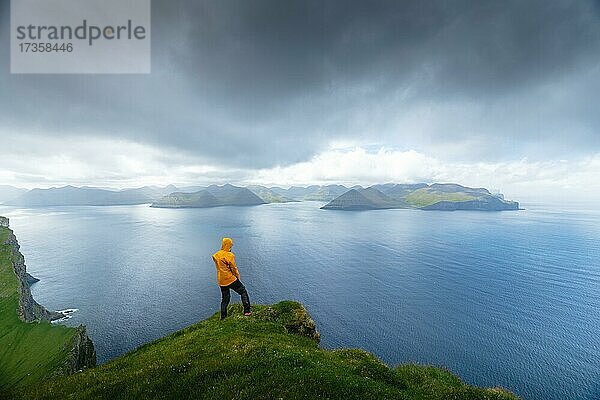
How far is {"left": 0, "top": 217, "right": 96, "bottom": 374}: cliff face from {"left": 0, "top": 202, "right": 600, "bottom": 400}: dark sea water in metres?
7.12

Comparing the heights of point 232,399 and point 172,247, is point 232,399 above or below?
above

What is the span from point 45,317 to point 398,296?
110020mm

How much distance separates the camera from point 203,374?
12.0 metres

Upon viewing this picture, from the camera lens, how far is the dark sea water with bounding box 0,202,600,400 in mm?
64188

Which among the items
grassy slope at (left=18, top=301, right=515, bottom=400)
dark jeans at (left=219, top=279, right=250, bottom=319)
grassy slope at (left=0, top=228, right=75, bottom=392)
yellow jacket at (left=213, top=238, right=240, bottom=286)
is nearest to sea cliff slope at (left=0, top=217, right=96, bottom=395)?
grassy slope at (left=0, top=228, right=75, bottom=392)

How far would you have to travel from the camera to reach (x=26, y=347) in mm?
60500

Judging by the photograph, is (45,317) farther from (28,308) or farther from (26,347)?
(26,347)

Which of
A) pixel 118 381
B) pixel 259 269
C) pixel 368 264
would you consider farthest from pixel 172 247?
pixel 118 381

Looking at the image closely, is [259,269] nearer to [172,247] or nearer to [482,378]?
[172,247]

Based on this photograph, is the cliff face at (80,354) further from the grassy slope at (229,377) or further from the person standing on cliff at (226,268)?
the person standing on cliff at (226,268)

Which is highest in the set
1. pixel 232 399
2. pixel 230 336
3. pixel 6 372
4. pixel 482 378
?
pixel 232 399

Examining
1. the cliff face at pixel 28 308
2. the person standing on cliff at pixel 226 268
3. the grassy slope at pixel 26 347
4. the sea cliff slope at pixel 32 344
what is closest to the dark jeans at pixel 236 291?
the person standing on cliff at pixel 226 268

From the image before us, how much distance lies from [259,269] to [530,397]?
319 ft

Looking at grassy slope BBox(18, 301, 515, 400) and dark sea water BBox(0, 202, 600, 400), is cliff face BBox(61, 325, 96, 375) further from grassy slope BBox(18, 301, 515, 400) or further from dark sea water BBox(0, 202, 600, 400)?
grassy slope BBox(18, 301, 515, 400)
